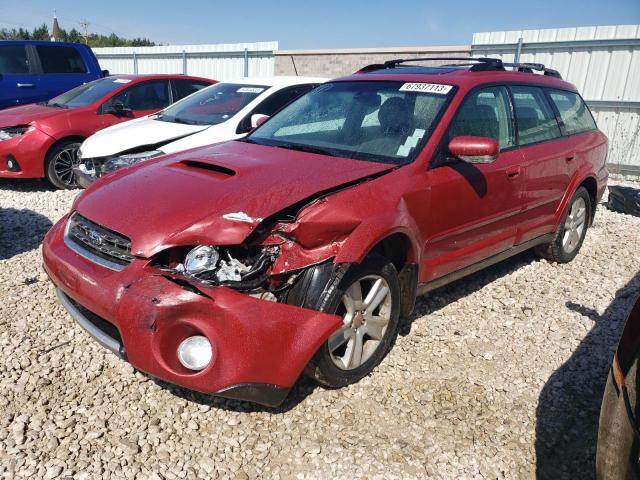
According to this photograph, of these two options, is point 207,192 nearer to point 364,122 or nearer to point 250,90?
point 364,122

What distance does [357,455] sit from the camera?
2.58 meters

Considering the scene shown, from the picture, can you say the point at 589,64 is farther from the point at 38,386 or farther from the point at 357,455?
the point at 38,386

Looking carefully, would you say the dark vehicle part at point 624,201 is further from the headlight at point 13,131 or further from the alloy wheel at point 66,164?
the headlight at point 13,131

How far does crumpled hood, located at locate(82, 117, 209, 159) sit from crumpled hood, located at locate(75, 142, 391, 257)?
105 inches

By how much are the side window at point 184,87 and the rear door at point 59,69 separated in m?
2.71

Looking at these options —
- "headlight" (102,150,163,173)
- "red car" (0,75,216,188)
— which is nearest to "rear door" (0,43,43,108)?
"red car" (0,75,216,188)

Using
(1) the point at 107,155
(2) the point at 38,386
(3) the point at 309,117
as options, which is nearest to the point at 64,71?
(1) the point at 107,155

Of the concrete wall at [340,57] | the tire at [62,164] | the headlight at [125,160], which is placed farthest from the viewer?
the concrete wall at [340,57]

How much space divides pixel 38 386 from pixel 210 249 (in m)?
1.37

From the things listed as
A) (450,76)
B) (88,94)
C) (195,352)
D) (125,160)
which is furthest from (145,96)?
(195,352)

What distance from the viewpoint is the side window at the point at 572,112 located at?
4.80 meters

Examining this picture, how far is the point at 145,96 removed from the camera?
796cm

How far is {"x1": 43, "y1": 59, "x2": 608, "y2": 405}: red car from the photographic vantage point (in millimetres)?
2436

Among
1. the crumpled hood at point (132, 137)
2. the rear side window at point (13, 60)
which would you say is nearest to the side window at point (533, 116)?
the crumpled hood at point (132, 137)
